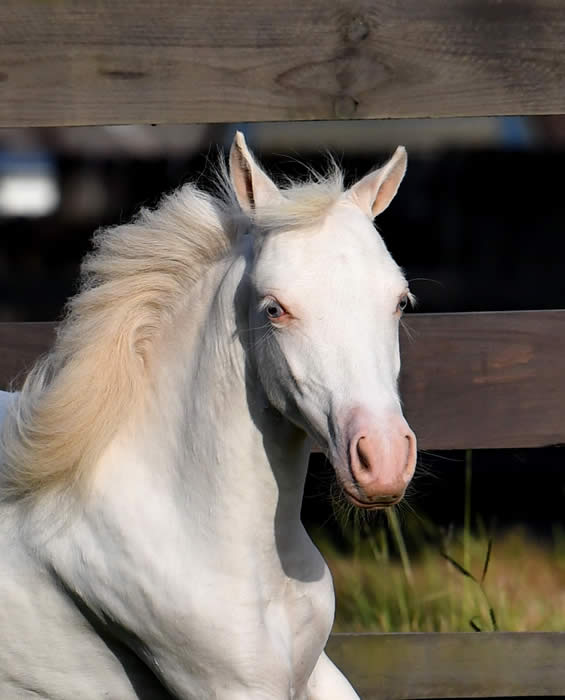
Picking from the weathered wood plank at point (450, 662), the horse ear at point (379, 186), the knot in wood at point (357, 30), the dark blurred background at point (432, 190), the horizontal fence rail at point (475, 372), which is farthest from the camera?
the dark blurred background at point (432, 190)

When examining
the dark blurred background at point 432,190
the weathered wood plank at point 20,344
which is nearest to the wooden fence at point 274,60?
the weathered wood plank at point 20,344

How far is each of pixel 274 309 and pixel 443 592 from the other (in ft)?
6.22

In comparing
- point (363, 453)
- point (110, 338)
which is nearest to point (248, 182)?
point (110, 338)

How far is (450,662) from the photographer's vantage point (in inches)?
129

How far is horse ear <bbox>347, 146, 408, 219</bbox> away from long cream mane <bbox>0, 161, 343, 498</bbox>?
6 cm

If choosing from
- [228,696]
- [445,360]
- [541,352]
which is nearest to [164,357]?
[228,696]

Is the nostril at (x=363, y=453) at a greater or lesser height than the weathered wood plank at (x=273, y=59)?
lesser

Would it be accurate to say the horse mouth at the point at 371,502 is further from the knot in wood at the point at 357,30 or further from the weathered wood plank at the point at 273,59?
the knot in wood at the point at 357,30

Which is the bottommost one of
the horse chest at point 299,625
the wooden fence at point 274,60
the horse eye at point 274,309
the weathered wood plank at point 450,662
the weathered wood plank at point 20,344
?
the weathered wood plank at point 450,662

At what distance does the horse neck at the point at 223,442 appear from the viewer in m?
2.32

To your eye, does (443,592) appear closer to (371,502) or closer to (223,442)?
(223,442)

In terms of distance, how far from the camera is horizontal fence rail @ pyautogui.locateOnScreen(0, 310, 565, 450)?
3123 mm

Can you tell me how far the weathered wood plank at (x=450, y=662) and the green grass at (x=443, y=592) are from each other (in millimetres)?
257

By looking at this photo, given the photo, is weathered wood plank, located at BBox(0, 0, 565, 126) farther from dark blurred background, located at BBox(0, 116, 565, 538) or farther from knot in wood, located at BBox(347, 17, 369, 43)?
dark blurred background, located at BBox(0, 116, 565, 538)
